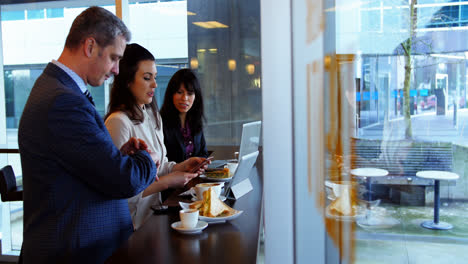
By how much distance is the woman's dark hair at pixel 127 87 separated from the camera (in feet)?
7.14

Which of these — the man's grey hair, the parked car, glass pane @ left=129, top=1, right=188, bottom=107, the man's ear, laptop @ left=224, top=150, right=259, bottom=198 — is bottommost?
laptop @ left=224, top=150, right=259, bottom=198

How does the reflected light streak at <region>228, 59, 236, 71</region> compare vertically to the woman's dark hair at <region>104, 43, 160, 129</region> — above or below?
above

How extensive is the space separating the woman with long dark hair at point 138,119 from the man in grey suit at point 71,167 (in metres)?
0.52

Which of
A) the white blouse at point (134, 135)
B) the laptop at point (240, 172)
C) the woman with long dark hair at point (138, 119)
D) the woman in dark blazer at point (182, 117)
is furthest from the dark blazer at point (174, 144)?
the laptop at point (240, 172)

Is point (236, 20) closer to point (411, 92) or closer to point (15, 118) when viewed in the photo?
point (15, 118)

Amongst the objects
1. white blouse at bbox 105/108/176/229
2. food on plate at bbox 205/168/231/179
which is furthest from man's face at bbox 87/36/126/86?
food on plate at bbox 205/168/231/179

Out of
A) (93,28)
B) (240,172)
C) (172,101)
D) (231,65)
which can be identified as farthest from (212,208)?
(231,65)

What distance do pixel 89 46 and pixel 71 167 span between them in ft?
1.48

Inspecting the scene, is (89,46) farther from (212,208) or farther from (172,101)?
(172,101)

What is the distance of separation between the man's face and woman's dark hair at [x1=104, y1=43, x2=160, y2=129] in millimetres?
528

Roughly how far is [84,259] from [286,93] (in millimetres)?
1029

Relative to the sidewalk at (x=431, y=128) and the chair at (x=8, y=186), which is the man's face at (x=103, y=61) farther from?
the chair at (x=8, y=186)

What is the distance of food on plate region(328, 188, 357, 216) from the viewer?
87 centimetres

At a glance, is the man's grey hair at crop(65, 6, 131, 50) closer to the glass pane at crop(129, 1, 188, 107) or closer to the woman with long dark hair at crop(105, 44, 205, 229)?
the woman with long dark hair at crop(105, 44, 205, 229)
